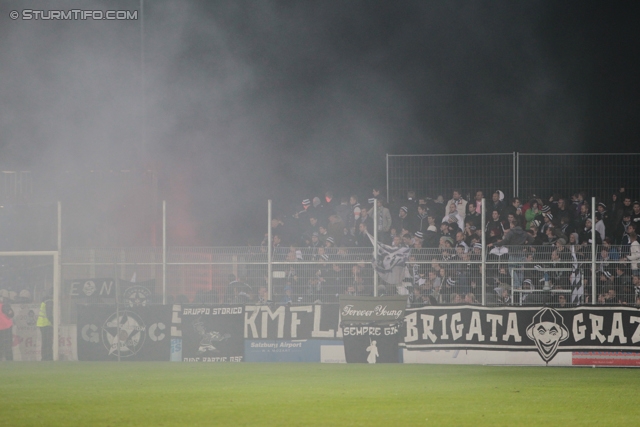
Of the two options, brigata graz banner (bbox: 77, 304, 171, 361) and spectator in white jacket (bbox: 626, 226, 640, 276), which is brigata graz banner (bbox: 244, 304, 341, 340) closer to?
brigata graz banner (bbox: 77, 304, 171, 361)

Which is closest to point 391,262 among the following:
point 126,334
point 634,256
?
point 634,256

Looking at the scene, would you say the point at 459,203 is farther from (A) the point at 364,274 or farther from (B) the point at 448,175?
(A) the point at 364,274

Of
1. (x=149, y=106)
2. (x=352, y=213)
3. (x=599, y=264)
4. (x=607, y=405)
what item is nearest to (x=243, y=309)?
(x=352, y=213)

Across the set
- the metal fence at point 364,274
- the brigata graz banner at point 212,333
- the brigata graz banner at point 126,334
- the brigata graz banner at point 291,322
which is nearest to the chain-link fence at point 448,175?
the metal fence at point 364,274

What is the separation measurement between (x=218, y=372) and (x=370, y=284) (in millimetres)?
4123

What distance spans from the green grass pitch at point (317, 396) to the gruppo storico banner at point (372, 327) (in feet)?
3.64

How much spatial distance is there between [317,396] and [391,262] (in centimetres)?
670

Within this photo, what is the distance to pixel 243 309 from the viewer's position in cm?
1847

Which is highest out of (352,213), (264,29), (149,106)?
(264,29)

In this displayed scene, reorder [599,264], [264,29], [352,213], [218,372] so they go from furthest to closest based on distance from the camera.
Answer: [264,29], [352,213], [599,264], [218,372]

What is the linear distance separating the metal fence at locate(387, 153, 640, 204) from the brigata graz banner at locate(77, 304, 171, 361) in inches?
278

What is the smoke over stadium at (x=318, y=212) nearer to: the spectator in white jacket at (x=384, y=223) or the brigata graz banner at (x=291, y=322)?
the brigata graz banner at (x=291, y=322)

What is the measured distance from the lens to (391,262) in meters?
18.0

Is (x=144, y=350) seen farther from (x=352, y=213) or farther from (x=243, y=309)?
(x=352, y=213)
